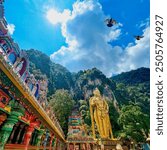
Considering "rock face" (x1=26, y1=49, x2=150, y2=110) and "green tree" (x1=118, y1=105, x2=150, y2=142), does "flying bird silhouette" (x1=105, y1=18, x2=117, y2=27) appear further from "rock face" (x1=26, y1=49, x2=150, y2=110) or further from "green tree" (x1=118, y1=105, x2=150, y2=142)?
"rock face" (x1=26, y1=49, x2=150, y2=110)

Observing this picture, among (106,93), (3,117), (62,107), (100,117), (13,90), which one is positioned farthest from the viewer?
(106,93)

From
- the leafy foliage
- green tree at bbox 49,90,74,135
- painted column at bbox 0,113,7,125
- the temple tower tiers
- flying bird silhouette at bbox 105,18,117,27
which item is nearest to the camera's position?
the temple tower tiers

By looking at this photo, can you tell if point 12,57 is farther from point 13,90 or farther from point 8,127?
point 8,127

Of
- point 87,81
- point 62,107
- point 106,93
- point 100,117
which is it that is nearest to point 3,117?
point 100,117

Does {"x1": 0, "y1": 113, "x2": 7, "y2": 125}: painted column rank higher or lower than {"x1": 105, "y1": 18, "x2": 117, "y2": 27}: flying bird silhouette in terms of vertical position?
lower

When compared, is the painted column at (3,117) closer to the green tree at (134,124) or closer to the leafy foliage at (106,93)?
the leafy foliage at (106,93)

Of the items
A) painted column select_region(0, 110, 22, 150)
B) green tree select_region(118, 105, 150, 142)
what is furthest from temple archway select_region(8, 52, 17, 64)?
green tree select_region(118, 105, 150, 142)

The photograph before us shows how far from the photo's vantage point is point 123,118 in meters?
23.5

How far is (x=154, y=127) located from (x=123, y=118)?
21881 millimetres

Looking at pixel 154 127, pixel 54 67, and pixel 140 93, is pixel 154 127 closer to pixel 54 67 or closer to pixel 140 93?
pixel 140 93

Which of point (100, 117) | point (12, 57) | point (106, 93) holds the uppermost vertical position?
point (106, 93)

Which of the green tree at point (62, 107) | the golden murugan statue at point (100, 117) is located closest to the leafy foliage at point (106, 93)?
the green tree at point (62, 107)

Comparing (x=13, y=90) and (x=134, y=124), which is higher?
(x=134, y=124)

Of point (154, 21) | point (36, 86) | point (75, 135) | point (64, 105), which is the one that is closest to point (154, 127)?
point (154, 21)
